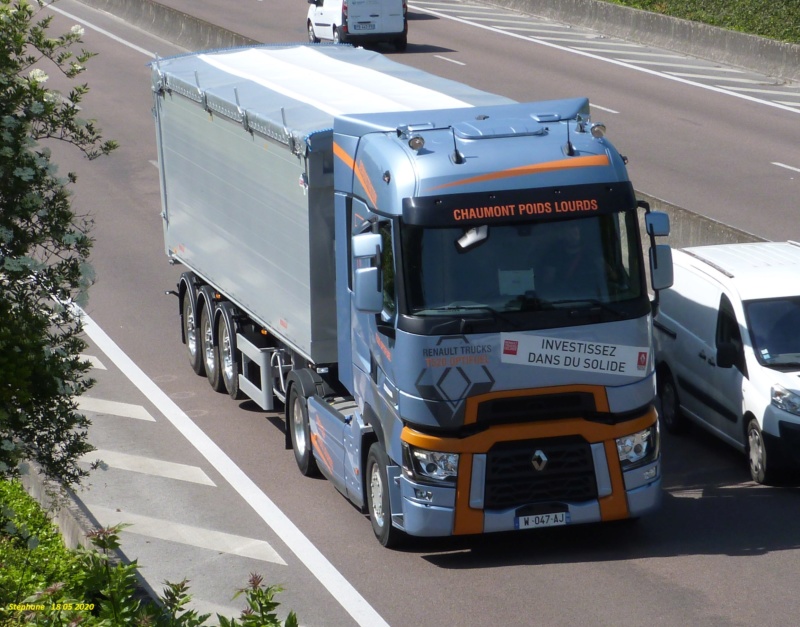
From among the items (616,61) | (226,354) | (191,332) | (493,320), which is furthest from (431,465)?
(616,61)

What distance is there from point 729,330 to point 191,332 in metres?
7.07

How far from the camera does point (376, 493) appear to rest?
11.1m

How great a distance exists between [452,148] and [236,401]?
20.0 feet

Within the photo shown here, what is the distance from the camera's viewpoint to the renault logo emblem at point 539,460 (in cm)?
1034

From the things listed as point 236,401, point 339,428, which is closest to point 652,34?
point 236,401

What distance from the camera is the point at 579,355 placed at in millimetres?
10305

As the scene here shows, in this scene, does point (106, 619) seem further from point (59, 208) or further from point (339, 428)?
point (339, 428)

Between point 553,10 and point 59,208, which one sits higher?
point 59,208

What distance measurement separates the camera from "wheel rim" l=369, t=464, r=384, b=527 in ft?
36.0

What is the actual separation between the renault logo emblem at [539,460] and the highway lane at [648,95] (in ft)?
37.4

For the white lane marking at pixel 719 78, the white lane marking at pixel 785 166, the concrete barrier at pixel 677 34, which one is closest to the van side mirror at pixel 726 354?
the white lane marking at pixel 785 166

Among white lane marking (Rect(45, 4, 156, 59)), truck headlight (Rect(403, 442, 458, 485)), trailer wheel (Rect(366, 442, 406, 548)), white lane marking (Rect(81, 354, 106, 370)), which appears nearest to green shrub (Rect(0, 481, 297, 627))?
truck headlight (Rect(403, 442, 458, 485))

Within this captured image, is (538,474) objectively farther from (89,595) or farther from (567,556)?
(89,595)
